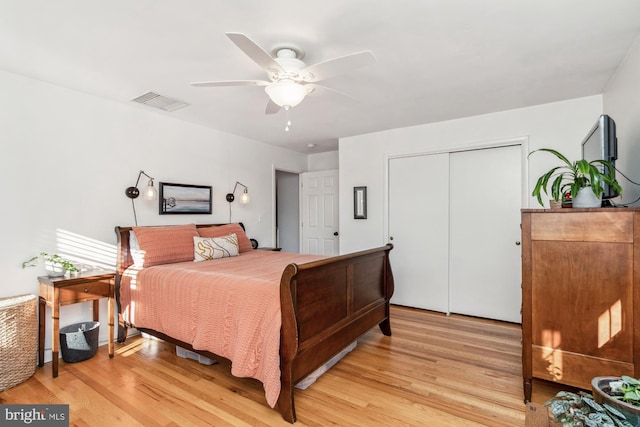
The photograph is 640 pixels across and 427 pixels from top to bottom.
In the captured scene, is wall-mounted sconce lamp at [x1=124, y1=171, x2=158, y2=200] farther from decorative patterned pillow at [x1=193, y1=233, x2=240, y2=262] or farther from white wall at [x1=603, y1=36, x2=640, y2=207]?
white wall at [x1=603, y1=36, x2=640, y2=207]

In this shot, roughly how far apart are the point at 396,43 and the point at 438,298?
311cm

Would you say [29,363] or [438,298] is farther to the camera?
[438,298]

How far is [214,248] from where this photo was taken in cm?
344

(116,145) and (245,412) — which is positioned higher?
(116,145)

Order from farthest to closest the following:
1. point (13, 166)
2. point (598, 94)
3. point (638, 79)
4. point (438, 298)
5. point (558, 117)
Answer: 1. point (438, 298)
2. point (558, 117)
3. point (598, 94)
4. point (13, 166)
5. point (638, 79)

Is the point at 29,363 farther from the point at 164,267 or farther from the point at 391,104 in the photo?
the point at 391,104

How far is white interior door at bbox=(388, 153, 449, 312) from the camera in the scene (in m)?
4.07

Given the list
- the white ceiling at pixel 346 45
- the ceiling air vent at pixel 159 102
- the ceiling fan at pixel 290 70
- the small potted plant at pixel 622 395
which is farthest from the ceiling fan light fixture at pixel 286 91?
the small potted plant at pixel 622 395

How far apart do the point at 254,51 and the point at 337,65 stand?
1.61 ft

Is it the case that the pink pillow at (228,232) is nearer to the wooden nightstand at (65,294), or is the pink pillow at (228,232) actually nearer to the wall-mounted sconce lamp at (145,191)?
the wall-mounted sconce lamp at (145,191)

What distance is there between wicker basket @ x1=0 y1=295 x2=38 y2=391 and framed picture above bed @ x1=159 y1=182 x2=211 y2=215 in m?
1.49

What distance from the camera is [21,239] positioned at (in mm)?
2654

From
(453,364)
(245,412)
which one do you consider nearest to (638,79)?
(453,364)

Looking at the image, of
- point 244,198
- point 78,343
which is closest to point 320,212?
point 244,198
